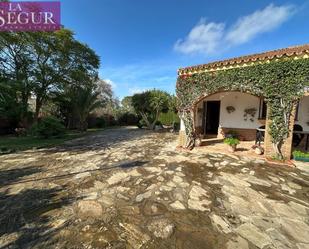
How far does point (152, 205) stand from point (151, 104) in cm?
1343

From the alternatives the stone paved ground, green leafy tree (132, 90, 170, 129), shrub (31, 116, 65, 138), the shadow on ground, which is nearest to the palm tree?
green leafy tree (132, 90, 170, 129)

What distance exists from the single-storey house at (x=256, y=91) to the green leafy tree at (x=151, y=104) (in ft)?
22.0

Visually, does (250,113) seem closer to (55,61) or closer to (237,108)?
(237,108)

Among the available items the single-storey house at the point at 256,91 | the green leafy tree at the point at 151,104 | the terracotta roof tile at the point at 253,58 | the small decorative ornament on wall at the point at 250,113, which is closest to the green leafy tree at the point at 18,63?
the green leafy tree at the point at 151,104

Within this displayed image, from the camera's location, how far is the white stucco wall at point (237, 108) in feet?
32.1

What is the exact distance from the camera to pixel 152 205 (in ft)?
11.0

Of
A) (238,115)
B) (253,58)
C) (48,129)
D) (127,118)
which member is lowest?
(48,129)

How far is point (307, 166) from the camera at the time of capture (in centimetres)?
589

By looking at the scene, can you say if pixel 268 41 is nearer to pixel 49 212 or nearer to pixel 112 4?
pixel 112 4

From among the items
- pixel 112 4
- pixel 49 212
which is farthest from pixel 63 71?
pixel 49 212

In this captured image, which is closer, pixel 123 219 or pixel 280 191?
pixel 123 219

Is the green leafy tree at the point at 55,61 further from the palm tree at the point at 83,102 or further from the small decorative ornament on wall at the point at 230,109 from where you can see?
the small decorative ornament on wall at the point at 230,109

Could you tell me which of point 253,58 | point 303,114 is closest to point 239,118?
point 303,114

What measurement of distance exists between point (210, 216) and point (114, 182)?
241 centimetres
